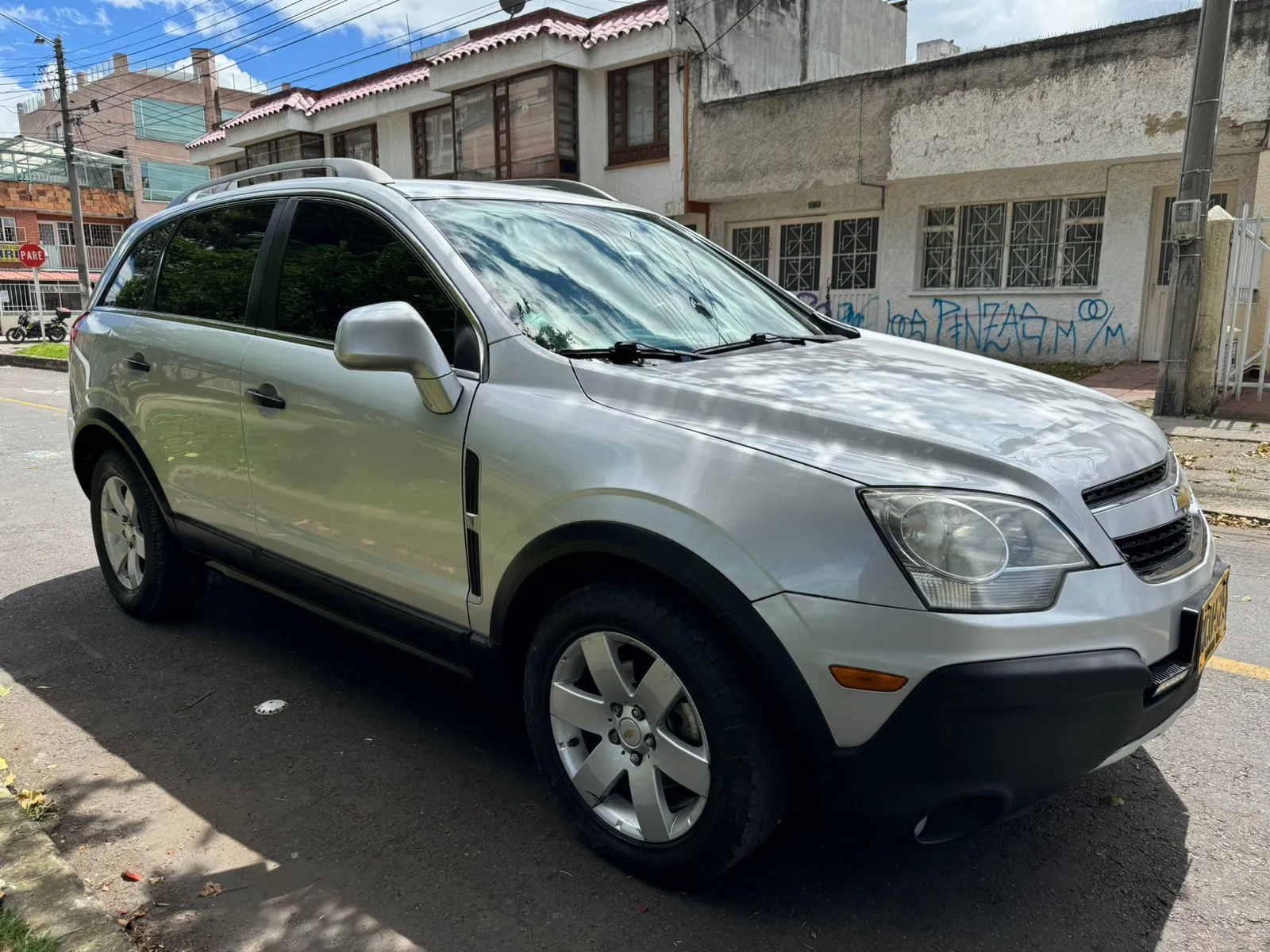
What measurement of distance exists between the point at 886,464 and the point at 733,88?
18591mm

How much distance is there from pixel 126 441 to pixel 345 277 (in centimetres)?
162

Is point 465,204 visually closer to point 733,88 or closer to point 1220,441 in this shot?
point 1220,441

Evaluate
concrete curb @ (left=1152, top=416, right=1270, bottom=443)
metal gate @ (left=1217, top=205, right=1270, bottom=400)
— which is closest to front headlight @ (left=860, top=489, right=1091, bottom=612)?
concrete curb @ (left=1152, top=416, right=1270, bottom=443)

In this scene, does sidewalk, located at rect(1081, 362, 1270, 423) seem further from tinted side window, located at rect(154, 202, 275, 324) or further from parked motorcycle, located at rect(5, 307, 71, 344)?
parked motorcycle, located at rect(5, 307, 71, 344)

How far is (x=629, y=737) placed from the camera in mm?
2434

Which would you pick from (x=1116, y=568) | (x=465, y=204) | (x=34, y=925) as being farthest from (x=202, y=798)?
(x=1116, y=568)

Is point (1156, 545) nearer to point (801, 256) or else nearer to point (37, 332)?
point (801, 256)

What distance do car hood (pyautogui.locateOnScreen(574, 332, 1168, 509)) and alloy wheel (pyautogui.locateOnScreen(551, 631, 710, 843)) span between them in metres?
0.61

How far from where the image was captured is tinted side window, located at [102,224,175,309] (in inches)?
171

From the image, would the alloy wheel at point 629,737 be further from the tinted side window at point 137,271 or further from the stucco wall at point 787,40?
the stucco wall at point 787,40

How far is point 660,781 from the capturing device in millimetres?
2436

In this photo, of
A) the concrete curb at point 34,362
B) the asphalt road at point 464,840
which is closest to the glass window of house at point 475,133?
the concrete curb at point 34,362

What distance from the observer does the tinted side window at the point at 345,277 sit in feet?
9.72

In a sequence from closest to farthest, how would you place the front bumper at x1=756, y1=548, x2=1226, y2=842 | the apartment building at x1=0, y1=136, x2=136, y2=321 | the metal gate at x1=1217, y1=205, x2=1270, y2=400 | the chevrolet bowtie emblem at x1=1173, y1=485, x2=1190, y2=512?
the front bumper at x1=756, y1=548, x2=1226, y2=842 < the chevrolet bowtie emblem at x1=1173, y1=485, x2=1190, y2=512 < the metal gate at x1=1217, y1=205, x2=1270, y2=400 < the apartment building at x1=0, y1=136, x2=136, y2=321
